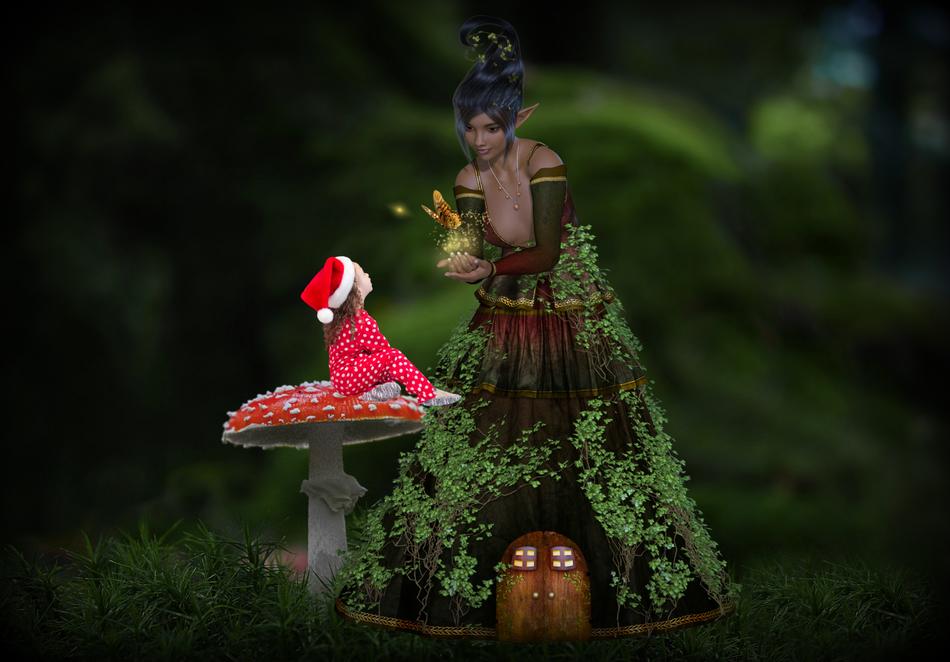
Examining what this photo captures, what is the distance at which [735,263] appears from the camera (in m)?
7.25

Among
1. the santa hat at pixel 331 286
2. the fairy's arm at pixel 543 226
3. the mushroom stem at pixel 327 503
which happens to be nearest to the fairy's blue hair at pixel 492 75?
the fairy's arm at pixel 543 226

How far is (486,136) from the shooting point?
Result: 396 centimetres

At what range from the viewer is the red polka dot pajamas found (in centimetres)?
396

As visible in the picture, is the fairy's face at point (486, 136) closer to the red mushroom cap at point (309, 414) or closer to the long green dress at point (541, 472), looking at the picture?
the long green dress at point (541, 472)

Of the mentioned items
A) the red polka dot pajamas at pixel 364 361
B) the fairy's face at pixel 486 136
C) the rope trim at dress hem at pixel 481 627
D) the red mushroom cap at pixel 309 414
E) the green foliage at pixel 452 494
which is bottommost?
the rope trim at dress hem at pixel 481 627

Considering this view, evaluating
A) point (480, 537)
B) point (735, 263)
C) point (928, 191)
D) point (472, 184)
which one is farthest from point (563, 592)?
point (928, 191)

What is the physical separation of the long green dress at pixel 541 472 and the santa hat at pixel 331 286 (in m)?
0.48

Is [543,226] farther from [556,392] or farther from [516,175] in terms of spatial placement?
[556,392]

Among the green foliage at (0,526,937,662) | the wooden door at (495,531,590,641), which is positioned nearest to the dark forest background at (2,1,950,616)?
the green foliage at (0,526,937,662)

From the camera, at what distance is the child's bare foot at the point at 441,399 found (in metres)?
3.87

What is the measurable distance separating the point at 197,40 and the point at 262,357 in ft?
9.53

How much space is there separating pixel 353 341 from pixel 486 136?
0.96 metres

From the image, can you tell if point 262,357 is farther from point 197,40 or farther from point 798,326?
point 798,326

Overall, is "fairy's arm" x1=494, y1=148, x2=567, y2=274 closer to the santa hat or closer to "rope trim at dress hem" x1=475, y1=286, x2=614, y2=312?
"rope trim at dress hem" x1=475, y1=286, x2=614, y2=312
